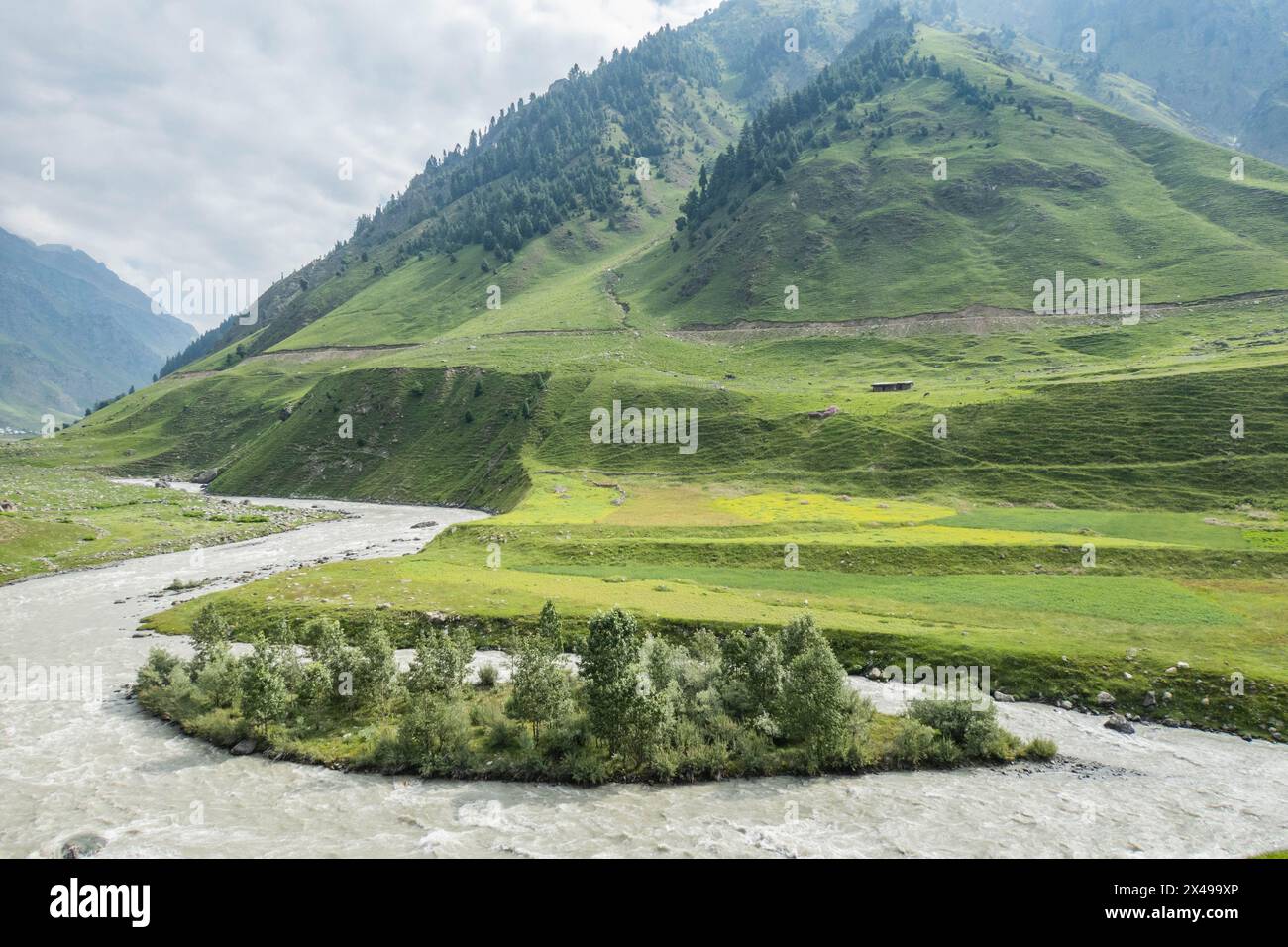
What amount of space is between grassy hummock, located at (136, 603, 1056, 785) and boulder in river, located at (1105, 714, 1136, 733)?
6.17m

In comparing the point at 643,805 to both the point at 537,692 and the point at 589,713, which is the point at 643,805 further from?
the point at 537,692

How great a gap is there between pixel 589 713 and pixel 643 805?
Result: 6.28 m

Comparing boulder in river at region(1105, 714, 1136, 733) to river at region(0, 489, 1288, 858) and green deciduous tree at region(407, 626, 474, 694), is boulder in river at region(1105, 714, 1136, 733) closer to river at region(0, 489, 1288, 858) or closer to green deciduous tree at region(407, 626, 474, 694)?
river at region(0, 489, 1288, 858)

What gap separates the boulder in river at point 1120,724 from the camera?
1433 inches

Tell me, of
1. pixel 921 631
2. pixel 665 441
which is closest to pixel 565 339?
pixel 665 441

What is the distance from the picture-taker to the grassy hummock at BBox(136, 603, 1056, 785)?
33156 millimetres

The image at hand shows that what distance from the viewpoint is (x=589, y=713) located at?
34875mm

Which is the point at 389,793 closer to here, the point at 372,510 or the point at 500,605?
the point at 500,605

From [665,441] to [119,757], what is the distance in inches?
3835

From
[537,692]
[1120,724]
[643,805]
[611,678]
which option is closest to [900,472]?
[1120,724]

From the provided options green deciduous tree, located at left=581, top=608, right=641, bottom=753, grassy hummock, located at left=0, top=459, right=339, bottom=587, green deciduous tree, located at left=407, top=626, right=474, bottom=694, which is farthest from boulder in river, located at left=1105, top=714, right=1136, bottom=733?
grassy hummock, located at left=0, top=459, right=339, bottom=587

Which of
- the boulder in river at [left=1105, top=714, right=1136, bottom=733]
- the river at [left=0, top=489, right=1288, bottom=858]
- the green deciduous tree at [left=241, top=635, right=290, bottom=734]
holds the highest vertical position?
the green deciduous tree at [left=241, top=635, right=290, bottom=734]
